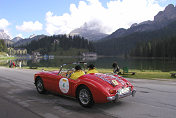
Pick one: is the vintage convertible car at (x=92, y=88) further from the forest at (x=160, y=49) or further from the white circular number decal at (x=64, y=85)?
the forest at (x=160, y=49)

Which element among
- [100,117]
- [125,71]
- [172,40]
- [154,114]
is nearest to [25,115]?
[100,117]

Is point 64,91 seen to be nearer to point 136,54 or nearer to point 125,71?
point 125,71

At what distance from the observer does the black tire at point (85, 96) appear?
230 inches

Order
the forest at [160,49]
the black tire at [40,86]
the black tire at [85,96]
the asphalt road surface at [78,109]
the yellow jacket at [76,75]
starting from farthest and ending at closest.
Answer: the forest at [160,49]
the black tire at [40,86]
the yellow jacket at [76,75]
the black tire at [85,96]
the asphalt road surface at [78,109]

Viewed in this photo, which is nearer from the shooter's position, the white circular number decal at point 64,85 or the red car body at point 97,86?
the red car body at point 97,86

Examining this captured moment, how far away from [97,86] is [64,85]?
1.86m

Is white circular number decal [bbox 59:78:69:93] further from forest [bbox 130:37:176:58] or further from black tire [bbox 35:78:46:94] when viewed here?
forest [bbox 130:37:176:58]

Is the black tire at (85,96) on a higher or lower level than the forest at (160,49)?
lower

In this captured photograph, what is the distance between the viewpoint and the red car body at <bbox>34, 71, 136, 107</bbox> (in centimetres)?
554

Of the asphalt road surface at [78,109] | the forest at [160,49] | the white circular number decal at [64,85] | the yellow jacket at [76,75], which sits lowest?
the asphalt road surface at [78,109]

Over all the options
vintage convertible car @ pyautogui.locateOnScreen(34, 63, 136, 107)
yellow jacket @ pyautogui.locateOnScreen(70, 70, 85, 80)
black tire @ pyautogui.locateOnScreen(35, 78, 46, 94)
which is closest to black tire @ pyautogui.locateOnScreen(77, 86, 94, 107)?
vintage convertible car @ pyautogui.locateOnScreen(34, 63, 136, 107)

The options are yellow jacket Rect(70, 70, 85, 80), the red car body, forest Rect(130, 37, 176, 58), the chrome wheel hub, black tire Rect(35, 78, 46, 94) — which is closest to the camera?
the red car body

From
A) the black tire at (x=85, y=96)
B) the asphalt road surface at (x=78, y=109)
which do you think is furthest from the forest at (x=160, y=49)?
the black tire at (x=85, y=96)

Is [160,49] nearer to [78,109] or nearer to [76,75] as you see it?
[76,75]
